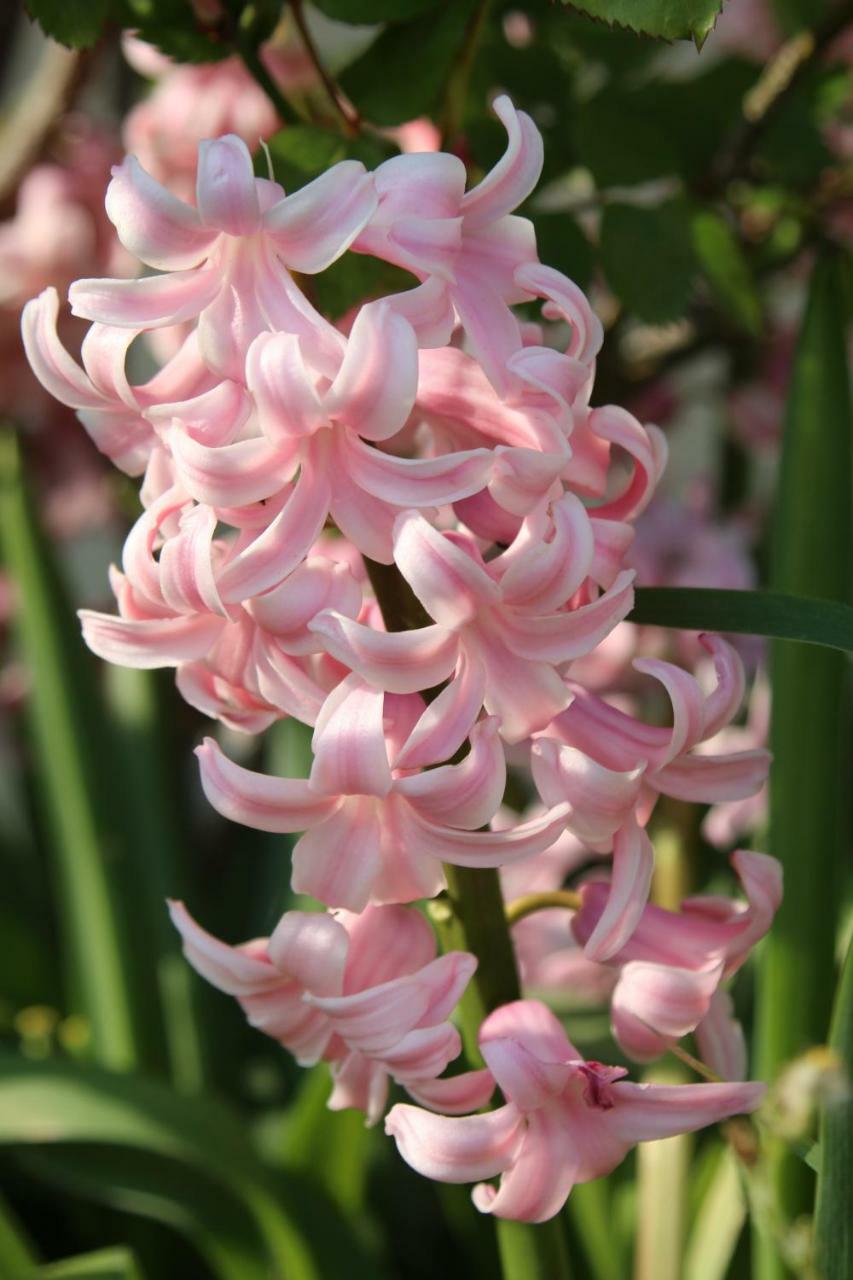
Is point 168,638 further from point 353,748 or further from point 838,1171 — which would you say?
point 838,1171

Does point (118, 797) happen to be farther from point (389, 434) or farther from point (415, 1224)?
point (389, 434)

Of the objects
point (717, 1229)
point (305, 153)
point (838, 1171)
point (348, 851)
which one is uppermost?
point (305, 153)

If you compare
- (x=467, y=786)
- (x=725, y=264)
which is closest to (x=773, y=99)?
(x=725, y=264)

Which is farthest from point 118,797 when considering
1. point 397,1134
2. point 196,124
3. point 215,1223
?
point 397,1134

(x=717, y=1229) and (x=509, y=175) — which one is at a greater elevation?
(x=509, y=175)

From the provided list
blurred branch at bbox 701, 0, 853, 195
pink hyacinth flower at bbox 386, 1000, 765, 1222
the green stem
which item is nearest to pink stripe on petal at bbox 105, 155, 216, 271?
the green stem

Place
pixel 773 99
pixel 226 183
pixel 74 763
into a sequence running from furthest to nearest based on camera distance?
1. pixel 74 763
2. pixel 773 99
3. pixel 226 183

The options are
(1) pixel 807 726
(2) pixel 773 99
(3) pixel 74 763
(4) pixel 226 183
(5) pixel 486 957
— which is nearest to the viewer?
(4) pixel 226 183

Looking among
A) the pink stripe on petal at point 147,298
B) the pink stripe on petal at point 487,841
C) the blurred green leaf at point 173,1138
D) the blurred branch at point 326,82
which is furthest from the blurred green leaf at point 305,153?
the blurred green leaf at point 173,1138
